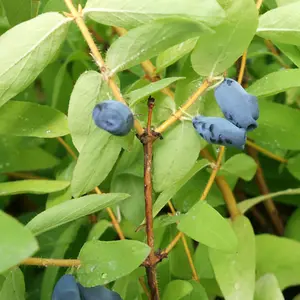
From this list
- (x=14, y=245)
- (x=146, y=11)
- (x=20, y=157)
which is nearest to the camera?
(x=14, y=245)

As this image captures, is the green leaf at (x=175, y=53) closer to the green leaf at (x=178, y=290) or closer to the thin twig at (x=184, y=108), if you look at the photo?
the thin twig at (x=184, y=108)

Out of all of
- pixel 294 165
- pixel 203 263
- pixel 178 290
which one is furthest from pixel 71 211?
pixel 294 165

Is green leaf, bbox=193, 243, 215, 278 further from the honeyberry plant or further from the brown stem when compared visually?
the brown stem

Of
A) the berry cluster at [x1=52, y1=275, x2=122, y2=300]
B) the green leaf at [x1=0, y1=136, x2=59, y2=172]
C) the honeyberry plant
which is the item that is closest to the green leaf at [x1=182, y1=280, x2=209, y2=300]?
the honeyberry plant

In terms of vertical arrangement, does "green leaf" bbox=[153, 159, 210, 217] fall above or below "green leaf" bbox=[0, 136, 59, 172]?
above

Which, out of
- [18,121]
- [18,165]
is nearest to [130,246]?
[18,121]

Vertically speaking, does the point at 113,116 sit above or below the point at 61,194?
above

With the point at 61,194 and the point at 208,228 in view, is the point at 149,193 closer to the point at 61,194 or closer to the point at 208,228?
the point at 208,228
